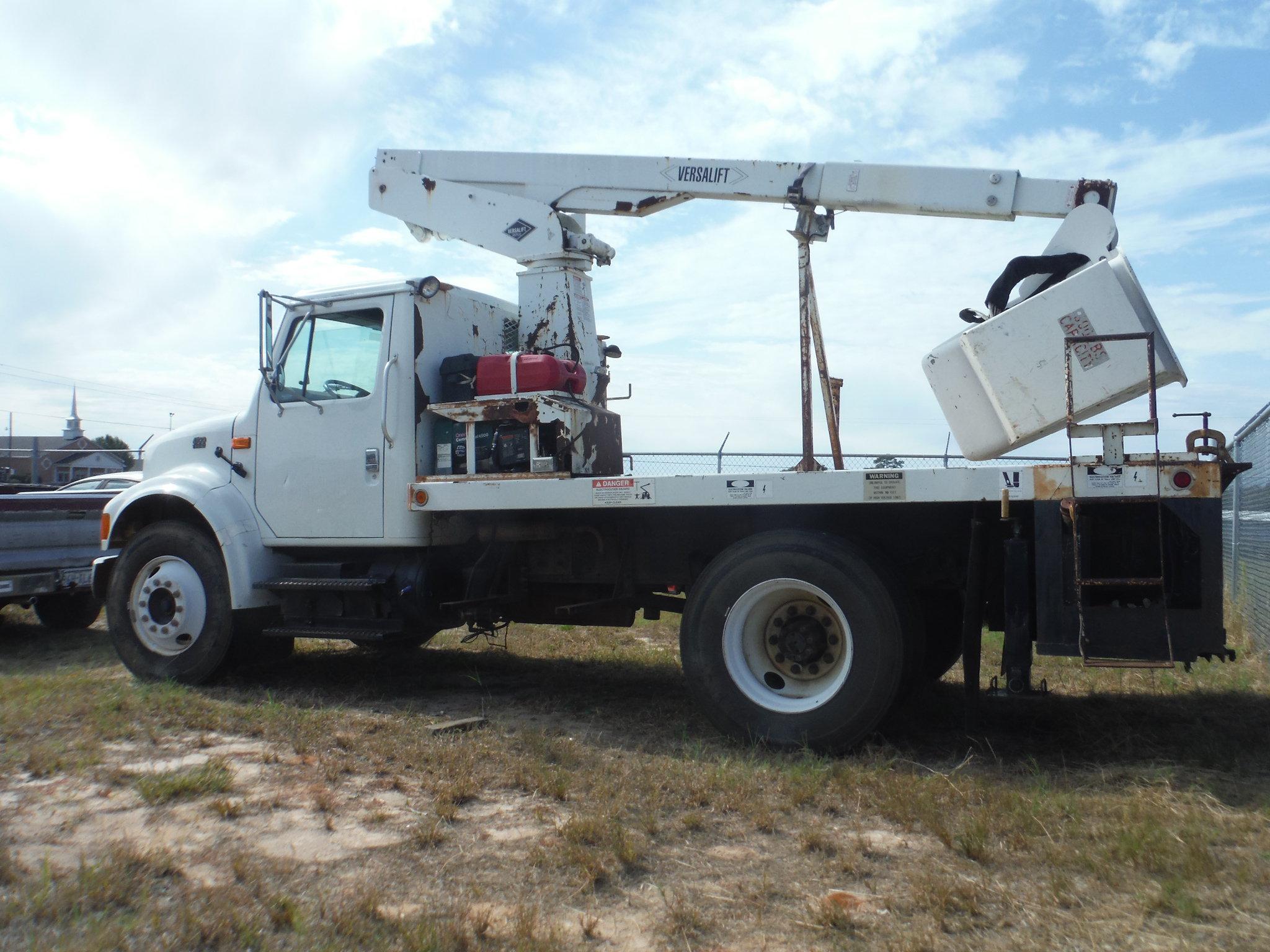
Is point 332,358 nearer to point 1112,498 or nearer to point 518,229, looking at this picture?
point 518,229

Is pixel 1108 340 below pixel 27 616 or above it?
above

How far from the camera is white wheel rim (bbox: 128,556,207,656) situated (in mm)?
7047

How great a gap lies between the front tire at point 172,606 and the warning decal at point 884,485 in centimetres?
438

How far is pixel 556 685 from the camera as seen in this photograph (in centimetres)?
738

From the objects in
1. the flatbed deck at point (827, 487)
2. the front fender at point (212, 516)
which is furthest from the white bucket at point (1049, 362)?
the front fender at point (212, 516)

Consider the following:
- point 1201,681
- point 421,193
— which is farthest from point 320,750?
point 1201,681

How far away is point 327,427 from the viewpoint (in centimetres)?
688

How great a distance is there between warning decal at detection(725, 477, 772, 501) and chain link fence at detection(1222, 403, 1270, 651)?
412 centimetres

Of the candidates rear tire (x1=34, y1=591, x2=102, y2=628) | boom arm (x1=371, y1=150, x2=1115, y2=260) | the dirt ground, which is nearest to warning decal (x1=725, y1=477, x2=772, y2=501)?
the dirt ground

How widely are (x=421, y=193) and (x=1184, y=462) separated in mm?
5359

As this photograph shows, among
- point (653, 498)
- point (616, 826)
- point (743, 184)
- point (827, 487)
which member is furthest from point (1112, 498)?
point (743, 184)

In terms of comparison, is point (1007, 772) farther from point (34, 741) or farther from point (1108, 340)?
point (34, 741)

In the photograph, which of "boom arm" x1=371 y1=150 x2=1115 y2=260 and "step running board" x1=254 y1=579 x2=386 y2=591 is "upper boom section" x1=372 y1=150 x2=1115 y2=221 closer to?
"boom arm" x1=371 y1=150 x2=1115 y2=260

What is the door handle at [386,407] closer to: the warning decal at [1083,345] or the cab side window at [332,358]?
the cab side window at [332,358]
